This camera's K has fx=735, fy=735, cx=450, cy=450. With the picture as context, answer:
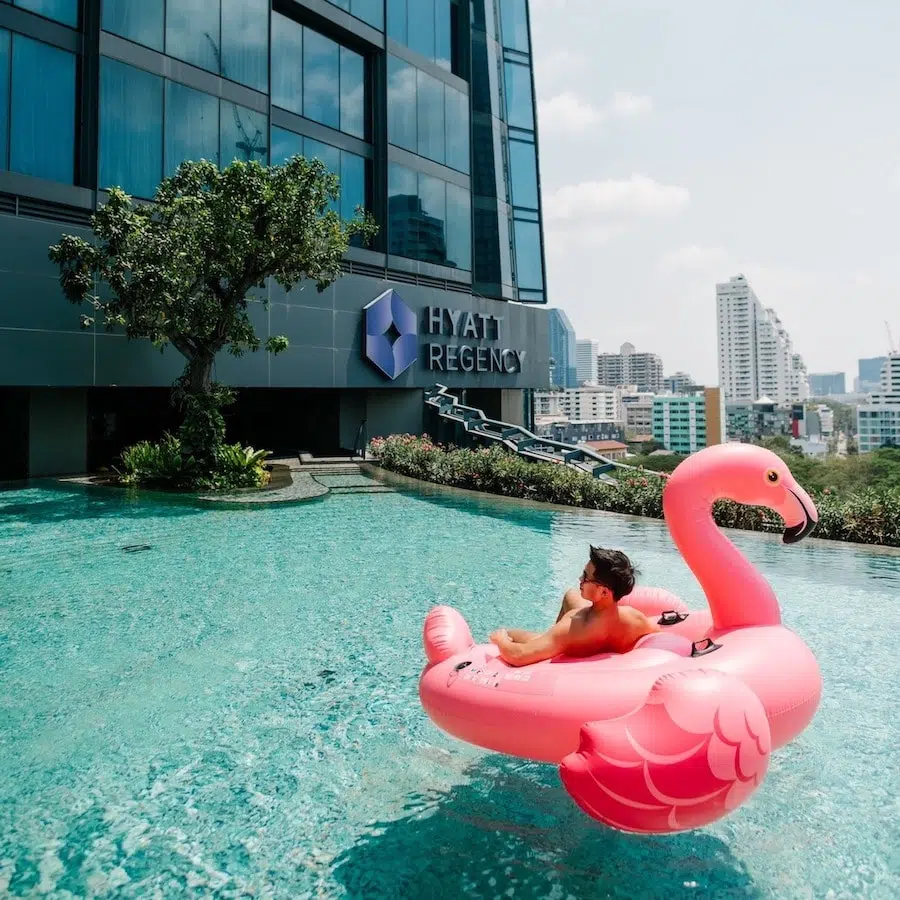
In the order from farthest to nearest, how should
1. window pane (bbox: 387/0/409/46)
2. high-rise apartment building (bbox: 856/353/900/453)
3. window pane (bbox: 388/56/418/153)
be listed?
high-rise apartment building (bbox: 856/353/900/453), window pane (bbox: 387/0/409/46), window pane (bbox: 388/56/418/153)

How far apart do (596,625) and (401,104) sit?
83.5ft

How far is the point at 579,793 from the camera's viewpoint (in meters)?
2.99

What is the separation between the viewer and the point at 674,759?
2.88 m

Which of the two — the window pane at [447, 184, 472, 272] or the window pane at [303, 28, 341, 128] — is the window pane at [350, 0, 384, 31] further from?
the window pane at [447, 184, 472, 272]

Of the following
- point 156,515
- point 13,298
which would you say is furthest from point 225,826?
point 13,298

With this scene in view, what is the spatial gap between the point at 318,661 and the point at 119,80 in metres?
17.1

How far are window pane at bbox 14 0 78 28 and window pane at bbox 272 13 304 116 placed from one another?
18.7 ft

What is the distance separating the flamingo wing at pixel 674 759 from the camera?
2887 millimetres

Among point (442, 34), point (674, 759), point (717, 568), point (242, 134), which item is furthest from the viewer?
point (442, 34)

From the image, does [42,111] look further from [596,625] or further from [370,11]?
[596,625]

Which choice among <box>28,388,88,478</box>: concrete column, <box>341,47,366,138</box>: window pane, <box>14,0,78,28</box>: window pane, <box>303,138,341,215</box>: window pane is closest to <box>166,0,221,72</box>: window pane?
<box>14,0,78,28</box>: window pane

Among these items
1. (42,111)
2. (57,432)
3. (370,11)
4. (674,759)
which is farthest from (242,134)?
(674,759)

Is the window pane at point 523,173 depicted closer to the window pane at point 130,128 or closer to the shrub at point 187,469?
the window pane at point 130,128

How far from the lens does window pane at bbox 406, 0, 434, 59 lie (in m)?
26.6
